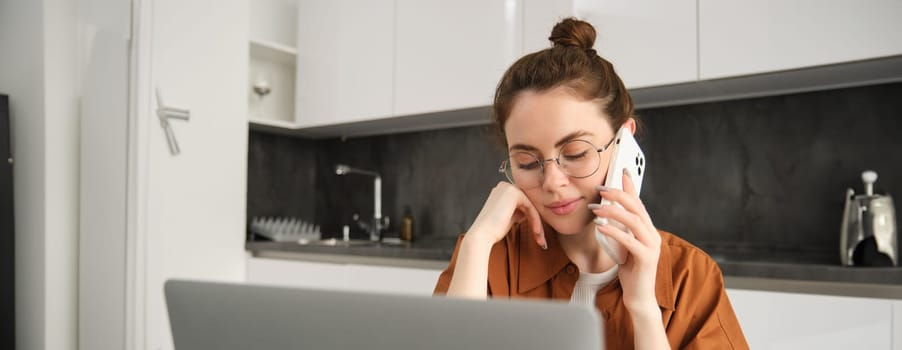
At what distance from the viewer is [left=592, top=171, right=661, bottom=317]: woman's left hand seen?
0.87 meters

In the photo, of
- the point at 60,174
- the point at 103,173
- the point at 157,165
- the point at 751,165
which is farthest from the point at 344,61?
the point at 751,165

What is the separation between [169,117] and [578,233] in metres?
1.76

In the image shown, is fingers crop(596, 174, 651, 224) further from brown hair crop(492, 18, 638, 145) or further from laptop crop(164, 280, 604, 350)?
laptop crop(164, 280, 604, 350)

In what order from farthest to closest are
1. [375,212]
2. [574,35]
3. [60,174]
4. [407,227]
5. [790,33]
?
1. [375,212]
2. [407,227]
3. [60,174]
4. [790,33]
5. [574,35]

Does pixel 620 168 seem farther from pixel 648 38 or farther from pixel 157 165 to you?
pixel 157 165

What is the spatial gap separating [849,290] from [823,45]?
65 cm

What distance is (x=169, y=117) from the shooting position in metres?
2.33

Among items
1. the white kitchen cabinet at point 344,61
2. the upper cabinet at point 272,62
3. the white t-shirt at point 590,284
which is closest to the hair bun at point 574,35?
the white t-shirt at point 590,284

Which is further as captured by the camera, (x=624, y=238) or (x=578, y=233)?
(x=578, y=233)

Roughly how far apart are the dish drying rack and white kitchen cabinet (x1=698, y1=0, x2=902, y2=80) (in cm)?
191

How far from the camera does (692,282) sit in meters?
0.99

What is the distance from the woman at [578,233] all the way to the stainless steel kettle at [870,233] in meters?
0.82

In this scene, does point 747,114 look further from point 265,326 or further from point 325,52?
point 265,326

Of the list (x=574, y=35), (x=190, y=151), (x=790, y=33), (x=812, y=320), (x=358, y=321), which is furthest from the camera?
(x=190, y=151)
